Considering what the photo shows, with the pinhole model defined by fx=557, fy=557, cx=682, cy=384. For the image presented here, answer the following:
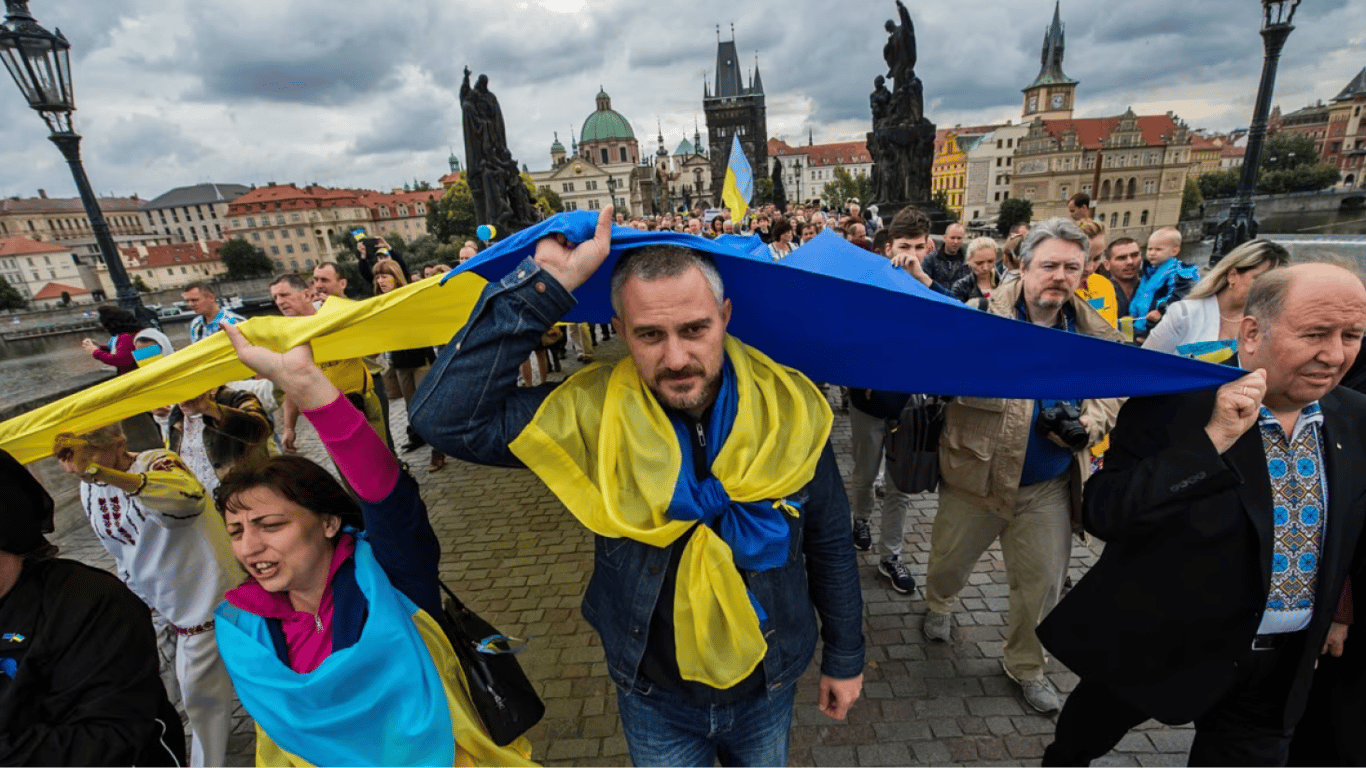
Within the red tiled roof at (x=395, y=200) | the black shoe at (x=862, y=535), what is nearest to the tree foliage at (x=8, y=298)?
the red tiled roof at (x=395, y=200)

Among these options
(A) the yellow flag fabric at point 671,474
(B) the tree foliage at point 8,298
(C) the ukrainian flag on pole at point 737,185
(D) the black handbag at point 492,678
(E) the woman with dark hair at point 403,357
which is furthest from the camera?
(B) the tree foliage at point 8,298

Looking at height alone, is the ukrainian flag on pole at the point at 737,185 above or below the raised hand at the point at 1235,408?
above

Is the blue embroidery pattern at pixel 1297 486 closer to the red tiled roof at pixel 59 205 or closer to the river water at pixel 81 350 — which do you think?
the river water at pixel 81 350

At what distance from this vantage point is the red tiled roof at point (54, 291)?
72944 mm

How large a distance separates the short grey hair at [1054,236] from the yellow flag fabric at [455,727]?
3.10 m

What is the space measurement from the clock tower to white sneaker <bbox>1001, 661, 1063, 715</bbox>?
94648 millimetres

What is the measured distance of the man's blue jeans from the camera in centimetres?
181

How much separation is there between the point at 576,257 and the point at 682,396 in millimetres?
491

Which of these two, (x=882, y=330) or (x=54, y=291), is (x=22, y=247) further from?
(x=882, y=330)

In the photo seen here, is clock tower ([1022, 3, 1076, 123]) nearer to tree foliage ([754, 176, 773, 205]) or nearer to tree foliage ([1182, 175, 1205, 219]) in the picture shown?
tree foliage ([1182, 175, 1205, 219])

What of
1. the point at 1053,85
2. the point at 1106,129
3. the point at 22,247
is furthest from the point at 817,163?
the point at 22,247

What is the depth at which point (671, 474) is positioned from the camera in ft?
5.19

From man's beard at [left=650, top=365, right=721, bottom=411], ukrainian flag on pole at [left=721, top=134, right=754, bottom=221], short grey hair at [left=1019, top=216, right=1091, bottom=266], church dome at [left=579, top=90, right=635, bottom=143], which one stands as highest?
church dome at [left=579, top=90, right=635, bottom=143]

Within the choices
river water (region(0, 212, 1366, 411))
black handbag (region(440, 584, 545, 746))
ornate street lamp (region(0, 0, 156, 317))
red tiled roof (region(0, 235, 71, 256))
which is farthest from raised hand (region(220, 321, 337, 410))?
red tiled roof (region(0, 235, 71, 256))
